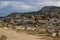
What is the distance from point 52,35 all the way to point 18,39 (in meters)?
4.01

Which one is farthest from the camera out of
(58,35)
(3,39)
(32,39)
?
(58,35)

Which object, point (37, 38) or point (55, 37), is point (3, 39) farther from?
point (55, 37)

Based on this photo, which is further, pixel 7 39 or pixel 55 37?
pixel 55 37

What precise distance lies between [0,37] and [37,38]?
3488mm

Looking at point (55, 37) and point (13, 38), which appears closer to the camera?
point (13, 38)

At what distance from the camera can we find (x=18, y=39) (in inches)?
756

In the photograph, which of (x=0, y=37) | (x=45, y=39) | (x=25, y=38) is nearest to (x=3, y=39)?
(x=0, y=37)

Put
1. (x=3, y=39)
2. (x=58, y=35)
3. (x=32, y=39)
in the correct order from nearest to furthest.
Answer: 1. (x=3, y=39)
2. (x=32, y=39)
3. (x=58, y=35)

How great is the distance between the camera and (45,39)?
19.9 meters

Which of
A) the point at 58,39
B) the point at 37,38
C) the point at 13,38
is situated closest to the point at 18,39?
the point at 13,38

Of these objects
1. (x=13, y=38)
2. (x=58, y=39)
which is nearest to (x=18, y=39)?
(x=13, y=38)

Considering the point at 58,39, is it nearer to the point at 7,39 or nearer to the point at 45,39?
the point at 45,39

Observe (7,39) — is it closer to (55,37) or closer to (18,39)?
(18,39)

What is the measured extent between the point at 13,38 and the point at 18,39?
0.62 m
